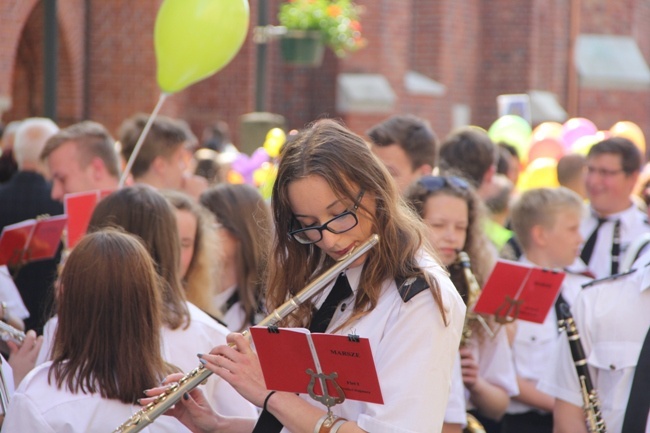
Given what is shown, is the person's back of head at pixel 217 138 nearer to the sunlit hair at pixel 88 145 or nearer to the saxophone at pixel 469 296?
the sunlit hair at pixel 88 145

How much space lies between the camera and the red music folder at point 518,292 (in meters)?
3.94

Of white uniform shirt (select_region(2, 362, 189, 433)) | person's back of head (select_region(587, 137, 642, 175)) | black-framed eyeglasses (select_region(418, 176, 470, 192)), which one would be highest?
black-framed eyeglasses (select_region(418, 176, 470, 192))

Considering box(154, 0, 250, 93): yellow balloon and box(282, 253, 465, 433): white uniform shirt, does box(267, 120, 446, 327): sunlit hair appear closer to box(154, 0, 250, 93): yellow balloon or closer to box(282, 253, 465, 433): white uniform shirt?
box(282, 253, 465, 433): white uniform shirt

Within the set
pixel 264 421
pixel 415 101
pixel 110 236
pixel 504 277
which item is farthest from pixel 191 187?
pixel 415 101

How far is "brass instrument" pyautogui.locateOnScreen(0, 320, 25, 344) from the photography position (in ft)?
10.8

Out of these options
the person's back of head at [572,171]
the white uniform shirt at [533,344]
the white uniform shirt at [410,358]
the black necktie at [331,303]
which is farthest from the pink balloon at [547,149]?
Result: the white uniform shirt at [410,358]

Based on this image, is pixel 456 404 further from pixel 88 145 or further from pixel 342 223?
pixel 88 145

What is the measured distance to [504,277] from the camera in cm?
395

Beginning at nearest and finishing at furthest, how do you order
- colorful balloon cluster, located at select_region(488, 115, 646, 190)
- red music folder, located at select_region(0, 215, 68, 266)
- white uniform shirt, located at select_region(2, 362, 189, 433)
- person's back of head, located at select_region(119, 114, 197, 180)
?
white uniform shirt, located at select_region(2, 362, 189, 433), red music folder, located at select_region(0, 215, 68, 266), person's back of head, located at select_region(119, 114, 197, 180), colorful balloon cluster, located at select_region(488, 115, 646, 190)

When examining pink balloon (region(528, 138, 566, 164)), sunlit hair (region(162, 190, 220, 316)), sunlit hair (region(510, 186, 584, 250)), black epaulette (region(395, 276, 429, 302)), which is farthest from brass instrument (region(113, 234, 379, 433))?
pink balloon (region(528, 138, 566, 164))

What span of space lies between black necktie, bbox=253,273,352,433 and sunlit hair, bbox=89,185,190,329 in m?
0.93

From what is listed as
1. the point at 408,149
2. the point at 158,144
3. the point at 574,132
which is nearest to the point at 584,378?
the point at 408,149

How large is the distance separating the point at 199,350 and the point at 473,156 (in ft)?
8.96

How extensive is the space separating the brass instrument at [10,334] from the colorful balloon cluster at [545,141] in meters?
5.58
